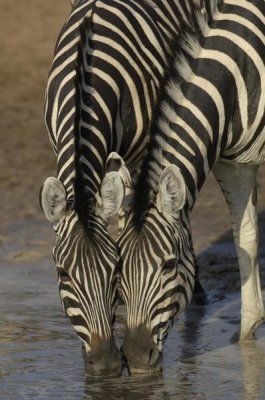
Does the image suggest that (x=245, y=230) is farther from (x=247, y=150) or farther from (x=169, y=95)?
(x=169, y=95)

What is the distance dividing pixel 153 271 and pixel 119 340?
1578mm

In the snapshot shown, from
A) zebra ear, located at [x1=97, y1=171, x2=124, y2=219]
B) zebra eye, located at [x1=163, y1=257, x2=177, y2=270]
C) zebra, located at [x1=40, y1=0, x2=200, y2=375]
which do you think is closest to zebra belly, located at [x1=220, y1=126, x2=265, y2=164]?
zebra, located at [x1=40, y1=0, x2=200, y2=375]

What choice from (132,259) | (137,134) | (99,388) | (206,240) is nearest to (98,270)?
(132,259)

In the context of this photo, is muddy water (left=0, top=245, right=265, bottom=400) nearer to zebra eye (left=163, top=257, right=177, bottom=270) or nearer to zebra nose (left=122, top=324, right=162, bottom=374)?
zebra nose (left=122, top=324, right=162, bottom=374)

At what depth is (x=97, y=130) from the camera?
340 inches

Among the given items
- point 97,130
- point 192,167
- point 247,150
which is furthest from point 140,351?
point 247,150

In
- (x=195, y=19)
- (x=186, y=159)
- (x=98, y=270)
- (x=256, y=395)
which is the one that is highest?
(x=195, y=19)

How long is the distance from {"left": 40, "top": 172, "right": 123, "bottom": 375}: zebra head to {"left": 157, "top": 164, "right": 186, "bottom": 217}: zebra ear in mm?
285

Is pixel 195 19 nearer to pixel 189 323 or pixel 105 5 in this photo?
Answer: pixel 105 5

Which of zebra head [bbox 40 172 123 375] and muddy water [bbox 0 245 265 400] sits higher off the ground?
zebra head [bbox 40 172 123 375]

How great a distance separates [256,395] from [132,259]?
3.88ft

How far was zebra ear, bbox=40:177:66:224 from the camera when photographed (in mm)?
7812

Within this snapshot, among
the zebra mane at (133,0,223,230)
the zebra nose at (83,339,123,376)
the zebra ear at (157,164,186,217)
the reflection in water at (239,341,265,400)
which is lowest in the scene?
the reflection in water at (239,341,265,400)

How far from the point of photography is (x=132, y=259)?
7.94 m
